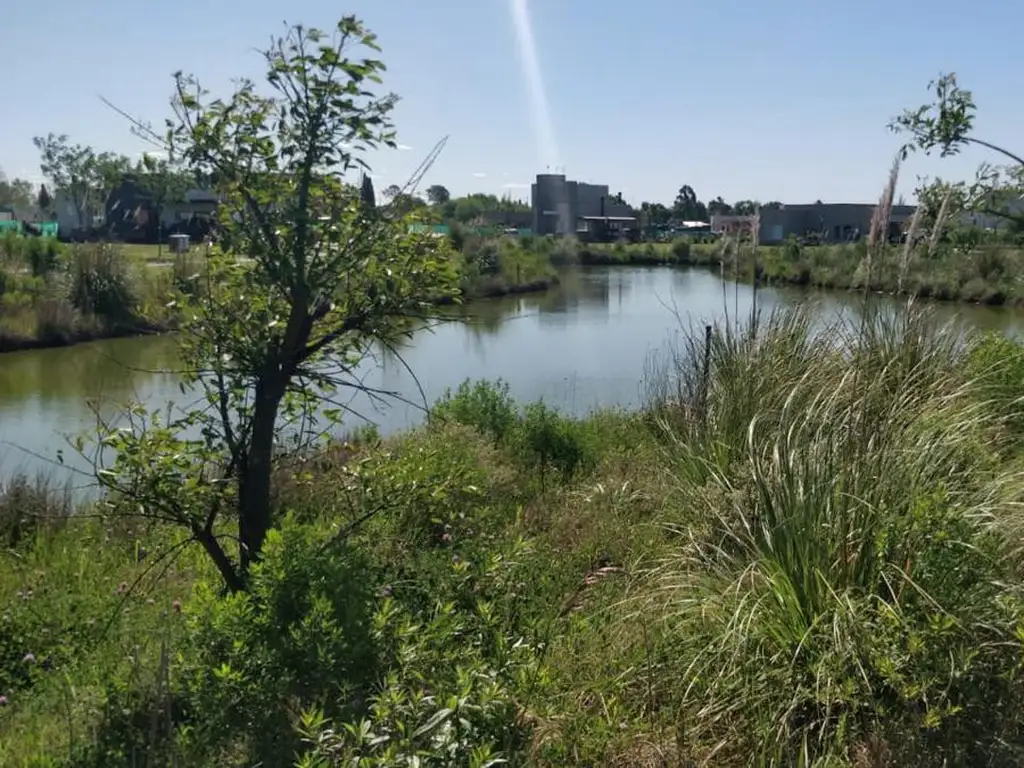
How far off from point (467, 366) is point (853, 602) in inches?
447

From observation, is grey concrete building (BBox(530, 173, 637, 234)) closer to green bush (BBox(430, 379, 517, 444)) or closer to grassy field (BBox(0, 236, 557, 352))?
grassy field (BBox(0, 236, 557, 352))

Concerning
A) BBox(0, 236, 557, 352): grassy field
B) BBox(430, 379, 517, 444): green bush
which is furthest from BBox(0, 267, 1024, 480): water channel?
BBox(0, 236, 557, 352): grassy field

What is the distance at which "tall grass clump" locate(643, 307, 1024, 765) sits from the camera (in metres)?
2.04

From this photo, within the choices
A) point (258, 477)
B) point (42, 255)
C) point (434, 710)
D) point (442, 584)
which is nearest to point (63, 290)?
point (42, 255)

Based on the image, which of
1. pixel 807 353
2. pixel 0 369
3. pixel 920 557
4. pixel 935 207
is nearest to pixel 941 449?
pixel 920 557

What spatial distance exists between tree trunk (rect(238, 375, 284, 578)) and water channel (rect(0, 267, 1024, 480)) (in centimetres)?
64

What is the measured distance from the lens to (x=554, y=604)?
3059mm

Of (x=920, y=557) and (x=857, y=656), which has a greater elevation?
(x=920, y=557)

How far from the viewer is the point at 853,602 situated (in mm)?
2236

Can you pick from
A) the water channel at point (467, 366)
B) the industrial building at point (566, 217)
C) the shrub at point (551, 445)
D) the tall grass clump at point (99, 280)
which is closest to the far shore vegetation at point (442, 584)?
the water channel at point (467, 366)

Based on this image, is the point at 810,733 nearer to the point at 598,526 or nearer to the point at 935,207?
the point at 598,526

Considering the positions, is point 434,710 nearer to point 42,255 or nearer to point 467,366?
point 467,366

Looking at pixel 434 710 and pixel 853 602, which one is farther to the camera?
pixel 853 602

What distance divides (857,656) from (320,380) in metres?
1.61
